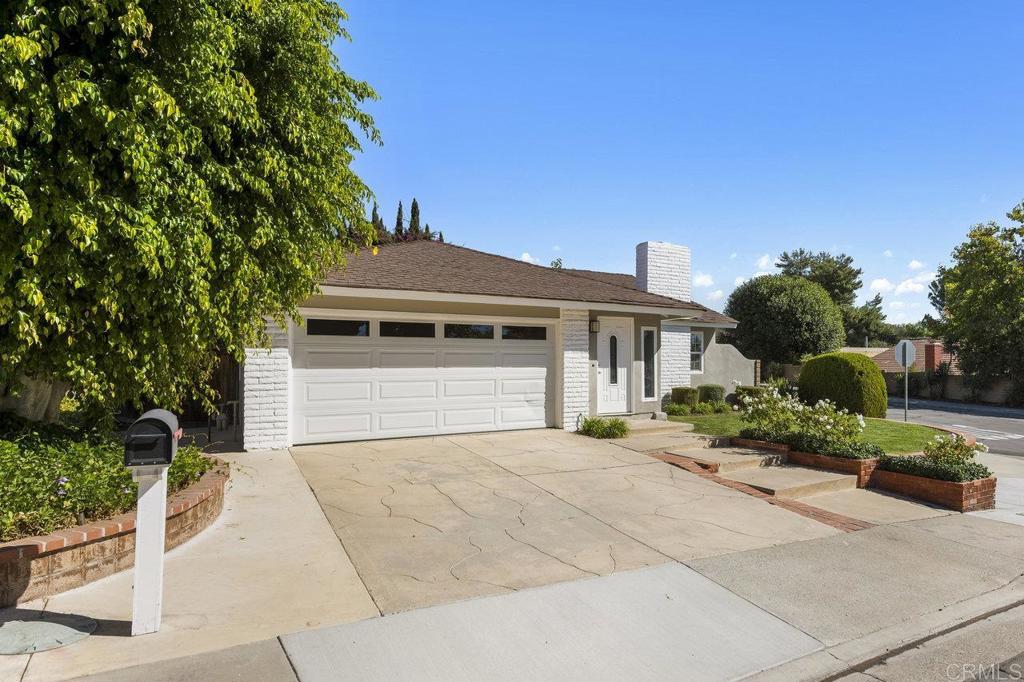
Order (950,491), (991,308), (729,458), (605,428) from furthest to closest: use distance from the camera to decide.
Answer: (991,308)
(605,428)
(729,458)
(950,491)

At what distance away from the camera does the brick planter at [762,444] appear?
31.0ft

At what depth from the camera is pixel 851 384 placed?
595 inches

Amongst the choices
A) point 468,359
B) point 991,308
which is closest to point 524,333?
point 468,359

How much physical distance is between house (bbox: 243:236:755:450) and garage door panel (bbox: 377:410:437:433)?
0.02 m

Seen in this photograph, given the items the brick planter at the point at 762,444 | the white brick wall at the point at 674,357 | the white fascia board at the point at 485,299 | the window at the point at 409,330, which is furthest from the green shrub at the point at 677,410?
the window at the point at 409,330

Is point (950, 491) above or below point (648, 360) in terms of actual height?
below

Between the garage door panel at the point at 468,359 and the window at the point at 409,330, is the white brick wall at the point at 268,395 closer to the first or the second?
the window at the point at 409,330

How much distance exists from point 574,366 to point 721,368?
904 centimetres

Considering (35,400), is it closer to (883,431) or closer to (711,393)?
(883,431)

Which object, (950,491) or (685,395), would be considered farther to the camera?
(685,395)

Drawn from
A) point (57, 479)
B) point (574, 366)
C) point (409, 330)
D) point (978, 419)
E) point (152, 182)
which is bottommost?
point (978, 419)

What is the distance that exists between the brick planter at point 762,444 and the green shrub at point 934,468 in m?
1.42

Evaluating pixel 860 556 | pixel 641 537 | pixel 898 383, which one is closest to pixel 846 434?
pixel 860 556

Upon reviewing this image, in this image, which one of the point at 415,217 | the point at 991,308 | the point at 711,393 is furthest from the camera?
the point at 415,217
